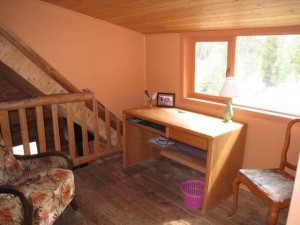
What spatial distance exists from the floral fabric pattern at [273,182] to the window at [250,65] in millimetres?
593

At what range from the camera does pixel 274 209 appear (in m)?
1.64

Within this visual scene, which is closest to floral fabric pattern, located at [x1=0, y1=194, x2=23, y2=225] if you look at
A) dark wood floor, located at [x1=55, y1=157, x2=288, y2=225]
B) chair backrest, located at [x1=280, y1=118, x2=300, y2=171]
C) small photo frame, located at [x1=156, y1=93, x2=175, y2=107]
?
dark wood floor, located at [x1=55, y1=157, x2=288, y2=225]

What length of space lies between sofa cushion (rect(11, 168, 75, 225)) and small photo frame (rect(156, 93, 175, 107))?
4.77 ft

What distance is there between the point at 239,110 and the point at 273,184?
33.5 inches

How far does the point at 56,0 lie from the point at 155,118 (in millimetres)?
1551

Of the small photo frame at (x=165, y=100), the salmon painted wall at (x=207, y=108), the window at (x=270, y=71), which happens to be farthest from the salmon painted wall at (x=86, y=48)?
the window at (x=270, y=71)

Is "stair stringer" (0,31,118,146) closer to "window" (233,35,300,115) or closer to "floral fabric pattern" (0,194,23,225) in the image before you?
"floral fabric pattern" (0,194,23,225)

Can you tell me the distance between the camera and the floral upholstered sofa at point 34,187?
163cm

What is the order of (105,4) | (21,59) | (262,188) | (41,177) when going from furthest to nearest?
(21,59) < (105,4) < (41,177) < (262,188)

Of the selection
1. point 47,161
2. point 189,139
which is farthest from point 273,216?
point 47,161

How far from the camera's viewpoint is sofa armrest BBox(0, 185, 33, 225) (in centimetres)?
A: 159

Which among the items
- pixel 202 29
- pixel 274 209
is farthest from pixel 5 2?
pixel 274 209

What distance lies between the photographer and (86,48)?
9.66 ft

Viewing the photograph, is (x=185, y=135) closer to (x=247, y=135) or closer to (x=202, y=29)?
(x=247, y=135)
